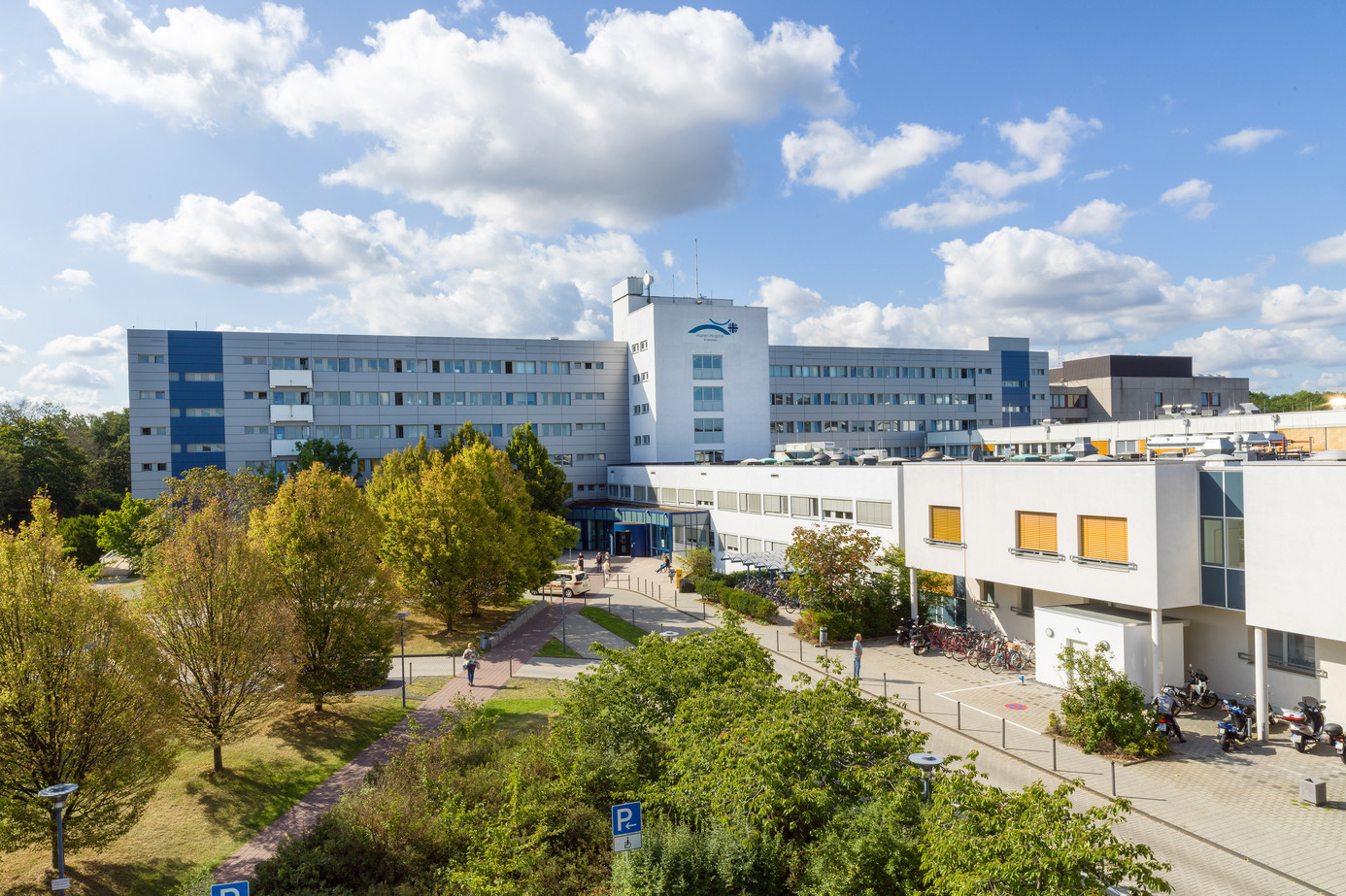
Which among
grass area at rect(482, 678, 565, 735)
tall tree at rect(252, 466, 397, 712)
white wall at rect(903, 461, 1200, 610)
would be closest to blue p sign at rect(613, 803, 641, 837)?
grass area at rect(482, 678, 565, 735)

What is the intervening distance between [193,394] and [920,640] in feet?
207

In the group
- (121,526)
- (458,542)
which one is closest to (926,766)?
(458,542)

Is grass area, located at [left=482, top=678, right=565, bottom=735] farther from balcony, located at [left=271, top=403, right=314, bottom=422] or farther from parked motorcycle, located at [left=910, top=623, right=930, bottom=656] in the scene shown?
balcony, located at [left=271, top=403, right=314, bottom=422]

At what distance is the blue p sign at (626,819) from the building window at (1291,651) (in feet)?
63.6

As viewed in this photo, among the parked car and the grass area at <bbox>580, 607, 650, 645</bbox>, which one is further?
the parked car

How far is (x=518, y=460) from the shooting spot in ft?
190

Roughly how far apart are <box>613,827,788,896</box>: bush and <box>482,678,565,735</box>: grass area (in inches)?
350

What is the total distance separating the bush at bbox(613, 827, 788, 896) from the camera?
11719 mm

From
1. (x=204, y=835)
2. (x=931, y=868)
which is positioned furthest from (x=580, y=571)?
(x=931, y=868)

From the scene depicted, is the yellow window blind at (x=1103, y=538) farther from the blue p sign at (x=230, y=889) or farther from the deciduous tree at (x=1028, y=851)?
the blue p sign at (x=230, y=889)

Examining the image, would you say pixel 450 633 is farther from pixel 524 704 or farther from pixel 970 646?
pixel 970 646

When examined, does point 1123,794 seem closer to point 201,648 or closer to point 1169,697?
point 1169,697

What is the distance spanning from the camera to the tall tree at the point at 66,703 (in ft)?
50.0

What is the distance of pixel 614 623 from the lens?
120ft
